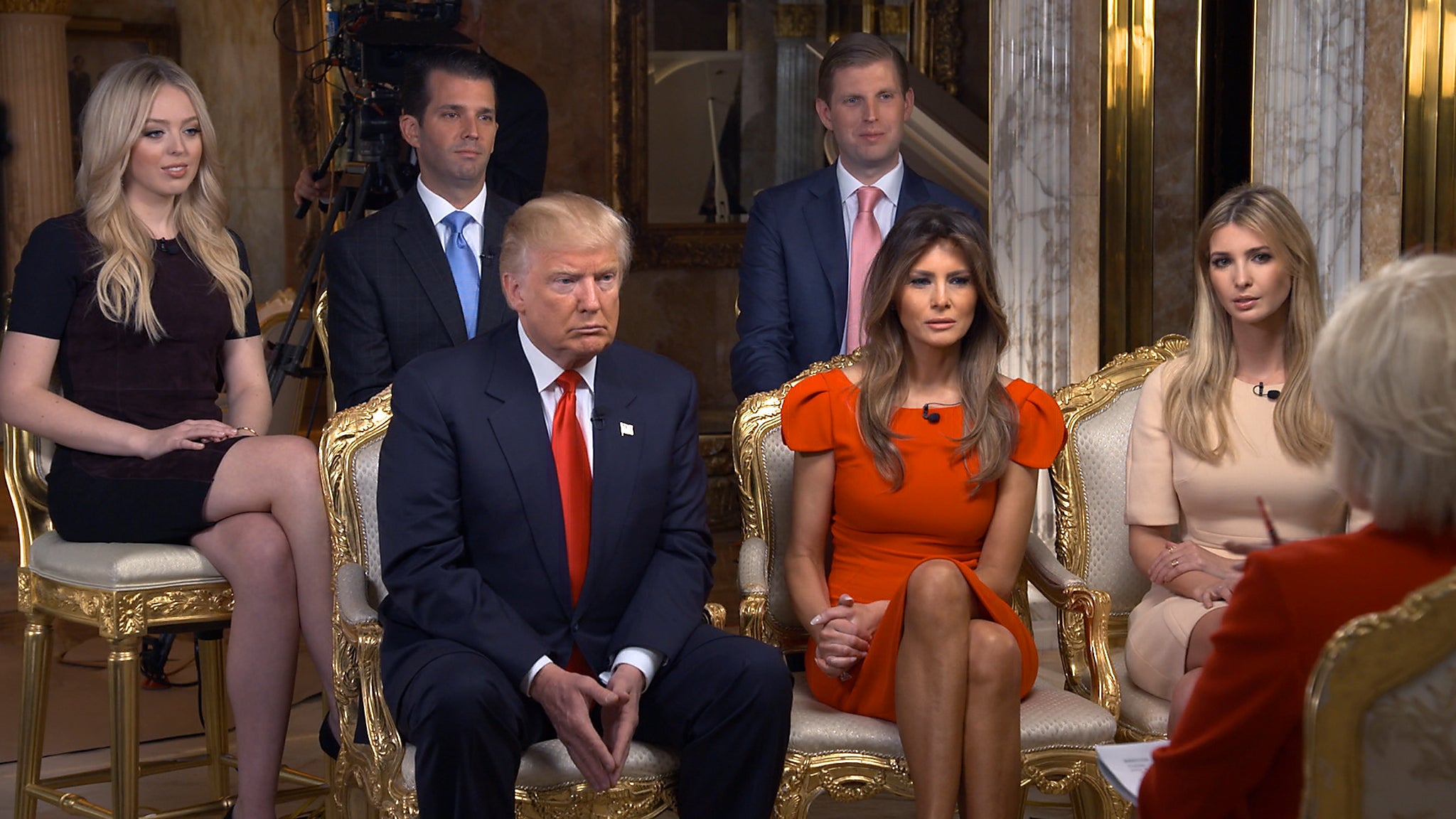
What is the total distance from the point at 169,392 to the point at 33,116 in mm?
6563

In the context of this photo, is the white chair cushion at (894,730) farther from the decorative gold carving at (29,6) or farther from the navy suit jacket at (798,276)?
the decorative gold carving at (29,6)

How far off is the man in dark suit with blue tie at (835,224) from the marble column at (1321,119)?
0.91 m

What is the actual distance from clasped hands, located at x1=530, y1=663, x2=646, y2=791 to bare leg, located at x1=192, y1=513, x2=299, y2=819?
76 cm

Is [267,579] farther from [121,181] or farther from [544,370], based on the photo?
[121,181]

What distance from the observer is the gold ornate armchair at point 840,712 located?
2.61 m

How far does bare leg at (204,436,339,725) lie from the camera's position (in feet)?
9.84

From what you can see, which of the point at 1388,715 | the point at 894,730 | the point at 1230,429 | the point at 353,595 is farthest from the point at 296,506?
the point at 1388,715

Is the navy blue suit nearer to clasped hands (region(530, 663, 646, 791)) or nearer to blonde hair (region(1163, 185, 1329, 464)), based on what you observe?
clasped hands (region(530, 663, 646, 791))

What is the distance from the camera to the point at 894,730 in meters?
2.62

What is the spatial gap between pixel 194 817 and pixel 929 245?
1969 mm

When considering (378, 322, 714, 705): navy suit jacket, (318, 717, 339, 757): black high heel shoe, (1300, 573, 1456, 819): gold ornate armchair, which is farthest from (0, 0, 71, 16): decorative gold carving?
(1300, 573, 1456, 819): gold ornate armchair

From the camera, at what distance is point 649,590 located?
103 inches

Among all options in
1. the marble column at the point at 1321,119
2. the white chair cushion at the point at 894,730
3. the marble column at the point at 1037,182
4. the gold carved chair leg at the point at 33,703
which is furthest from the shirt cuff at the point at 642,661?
the marble column at the point at 1321,119

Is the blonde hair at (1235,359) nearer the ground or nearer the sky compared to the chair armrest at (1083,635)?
nearer the sky
